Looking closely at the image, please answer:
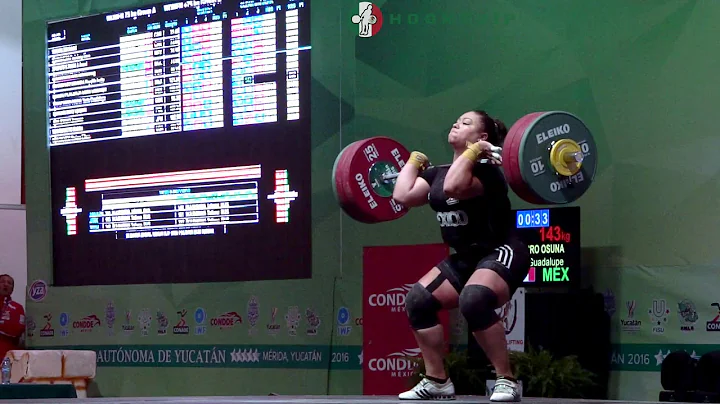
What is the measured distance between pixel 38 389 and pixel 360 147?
174 centimetres

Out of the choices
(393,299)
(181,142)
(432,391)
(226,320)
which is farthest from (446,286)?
A: (181,142)

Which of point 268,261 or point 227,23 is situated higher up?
point 227,23

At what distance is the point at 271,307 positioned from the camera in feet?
25.4

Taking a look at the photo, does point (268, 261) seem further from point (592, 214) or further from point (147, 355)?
point (592, 214)

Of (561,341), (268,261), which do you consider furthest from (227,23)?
(561,341)

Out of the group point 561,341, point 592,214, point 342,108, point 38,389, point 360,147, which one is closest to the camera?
point 360,147

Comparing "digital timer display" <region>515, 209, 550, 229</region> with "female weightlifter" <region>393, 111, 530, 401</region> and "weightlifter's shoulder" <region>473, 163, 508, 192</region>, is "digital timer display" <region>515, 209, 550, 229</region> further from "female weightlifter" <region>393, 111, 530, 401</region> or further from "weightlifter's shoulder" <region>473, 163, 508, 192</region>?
"weightlifter's shoulder" <region>473, 163, 508, 192</region>

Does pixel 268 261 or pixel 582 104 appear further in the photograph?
pixel 268 261

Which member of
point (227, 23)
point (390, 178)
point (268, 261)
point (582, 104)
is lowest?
point (268, 261)

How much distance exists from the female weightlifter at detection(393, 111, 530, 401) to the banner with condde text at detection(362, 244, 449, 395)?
101 inches

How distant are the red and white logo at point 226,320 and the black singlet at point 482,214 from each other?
4316 millimetres

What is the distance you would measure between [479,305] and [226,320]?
4.60m

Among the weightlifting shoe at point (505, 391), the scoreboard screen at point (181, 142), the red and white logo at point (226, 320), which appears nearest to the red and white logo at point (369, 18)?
the scoreboard screen at point (181, 142)

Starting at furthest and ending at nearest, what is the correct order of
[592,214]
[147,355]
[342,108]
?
1. [147,355]
2. [342,108]
3. [592,214]
